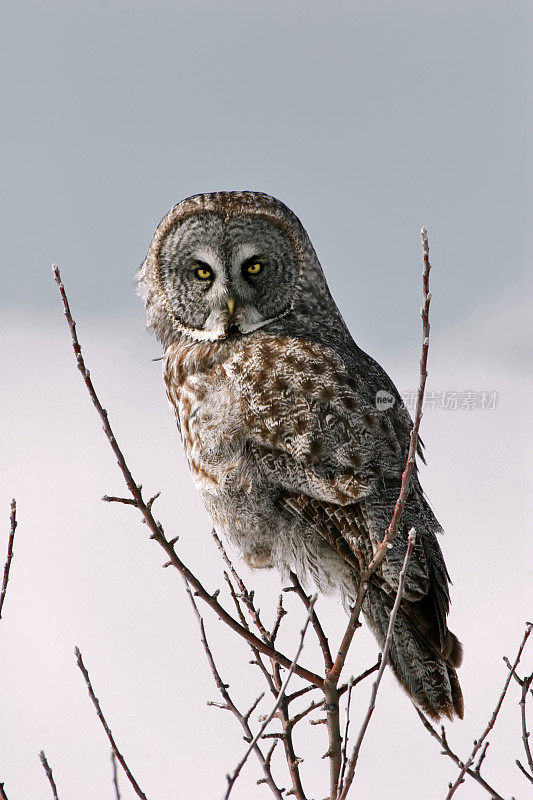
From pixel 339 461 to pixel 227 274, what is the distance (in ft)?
4.10

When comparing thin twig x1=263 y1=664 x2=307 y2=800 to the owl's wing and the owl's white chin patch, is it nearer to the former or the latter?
the owl's wing

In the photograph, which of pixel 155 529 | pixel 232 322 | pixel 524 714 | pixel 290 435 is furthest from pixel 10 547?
pixel 524 714

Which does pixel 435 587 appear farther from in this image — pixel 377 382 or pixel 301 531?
pixel 377 382

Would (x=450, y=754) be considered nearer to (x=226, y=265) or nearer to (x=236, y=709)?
(x=236, y=709)

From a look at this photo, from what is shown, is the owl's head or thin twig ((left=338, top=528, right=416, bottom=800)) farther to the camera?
the owl's head

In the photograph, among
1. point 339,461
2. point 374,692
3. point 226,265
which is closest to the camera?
point 374,692

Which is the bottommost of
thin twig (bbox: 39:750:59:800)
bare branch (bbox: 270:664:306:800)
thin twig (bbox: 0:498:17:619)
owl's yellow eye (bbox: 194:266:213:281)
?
thin twig (bbox: 39:750:59:800)

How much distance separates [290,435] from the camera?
13.9 ft

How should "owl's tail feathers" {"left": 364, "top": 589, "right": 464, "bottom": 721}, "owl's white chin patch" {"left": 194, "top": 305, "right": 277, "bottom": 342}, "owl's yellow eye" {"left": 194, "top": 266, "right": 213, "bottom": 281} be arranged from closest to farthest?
"owl's tail feathers" {"left": 364, "top": 589, "right": 464, "bottom": 721} < "owl's white chin patch" {"left": 194, "top": 305, "right": 277, "bottom": 342} < "owl's yellow eye" {"left": 194, "top": 266, "right": 213, "bottom": 281}

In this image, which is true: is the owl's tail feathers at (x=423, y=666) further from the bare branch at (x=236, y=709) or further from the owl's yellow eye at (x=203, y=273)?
the owl's yellow eye at (x=203, y=273)

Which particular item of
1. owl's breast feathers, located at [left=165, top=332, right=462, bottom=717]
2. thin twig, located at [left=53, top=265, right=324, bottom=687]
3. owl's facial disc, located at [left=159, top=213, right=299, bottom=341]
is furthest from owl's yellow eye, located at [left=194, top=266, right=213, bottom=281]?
thin twig, located at [left=53, top=265, right=324, bottom=687]

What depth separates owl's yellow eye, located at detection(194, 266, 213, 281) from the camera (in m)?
4.86

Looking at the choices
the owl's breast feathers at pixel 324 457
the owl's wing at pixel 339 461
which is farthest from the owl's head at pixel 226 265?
the owl's wing at pixel 339 461

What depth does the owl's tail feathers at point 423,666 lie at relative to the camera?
4.08 meters
